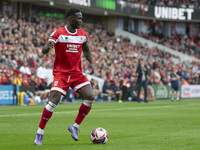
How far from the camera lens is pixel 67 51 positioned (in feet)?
27.6

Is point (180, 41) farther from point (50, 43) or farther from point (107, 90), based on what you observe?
point (50, 43)

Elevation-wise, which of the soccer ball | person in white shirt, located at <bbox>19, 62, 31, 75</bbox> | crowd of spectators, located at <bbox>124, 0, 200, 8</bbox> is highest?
crowd of spectators, located at <bbox>124, 0, 200, 8</bbox>

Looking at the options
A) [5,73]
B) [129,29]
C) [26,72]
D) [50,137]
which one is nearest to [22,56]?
[26,72]

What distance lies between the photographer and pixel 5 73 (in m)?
23.3

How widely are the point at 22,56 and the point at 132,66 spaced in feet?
41.0

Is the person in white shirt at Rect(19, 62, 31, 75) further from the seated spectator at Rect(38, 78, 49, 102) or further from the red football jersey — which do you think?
the red football jersey

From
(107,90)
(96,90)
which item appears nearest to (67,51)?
(96,90)

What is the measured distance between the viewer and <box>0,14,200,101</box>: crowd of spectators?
26.2 m

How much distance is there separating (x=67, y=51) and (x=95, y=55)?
26.9 m

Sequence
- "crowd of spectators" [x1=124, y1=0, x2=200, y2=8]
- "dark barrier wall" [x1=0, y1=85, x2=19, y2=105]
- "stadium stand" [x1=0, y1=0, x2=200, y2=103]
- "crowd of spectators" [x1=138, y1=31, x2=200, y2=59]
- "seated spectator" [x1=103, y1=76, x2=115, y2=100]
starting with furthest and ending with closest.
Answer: "crowd of spectators" [x1=138, y1=31, x2=200, y2=59]
"crowd of spectators" [x1=124, y1=0, x2=200, y2=8]
"seated spectator" [x1=103, y1=76, x2=115, y2=100]
"stadium stand" [x1=0, y1=0, x2=200, y2=103]
"dark barrier wall" [x1=0, y1=85, x2=19, y2=105]

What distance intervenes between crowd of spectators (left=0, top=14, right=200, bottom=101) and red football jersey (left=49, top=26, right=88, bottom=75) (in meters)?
15.1

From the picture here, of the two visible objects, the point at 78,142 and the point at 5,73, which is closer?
the point at 78,142

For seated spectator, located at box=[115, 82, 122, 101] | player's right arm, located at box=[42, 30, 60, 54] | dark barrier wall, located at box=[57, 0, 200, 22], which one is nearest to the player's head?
player's right arm, located at box=[42, 30, 60, 54]

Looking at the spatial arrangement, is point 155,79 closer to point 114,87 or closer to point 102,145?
point 114,87
